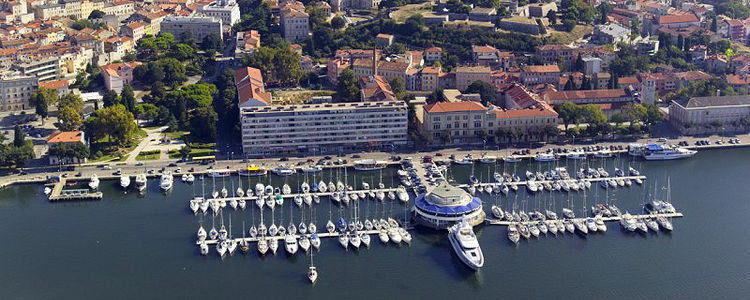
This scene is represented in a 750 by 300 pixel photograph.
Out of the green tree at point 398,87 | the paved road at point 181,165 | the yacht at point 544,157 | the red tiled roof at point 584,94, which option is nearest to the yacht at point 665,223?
the yacht at point 544,157

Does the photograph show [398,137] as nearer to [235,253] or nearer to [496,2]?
[235,253]

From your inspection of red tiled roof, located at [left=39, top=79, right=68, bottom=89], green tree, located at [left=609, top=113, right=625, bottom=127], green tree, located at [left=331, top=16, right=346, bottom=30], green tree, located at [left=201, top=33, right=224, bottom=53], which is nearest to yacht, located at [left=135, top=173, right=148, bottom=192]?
red tiled roof, located at [left=39, top=79, right=68, bottom=89]

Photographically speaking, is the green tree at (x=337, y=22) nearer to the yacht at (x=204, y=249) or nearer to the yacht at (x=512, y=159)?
the yacht at (x=512, y=159)

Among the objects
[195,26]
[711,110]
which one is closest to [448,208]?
[711,110]

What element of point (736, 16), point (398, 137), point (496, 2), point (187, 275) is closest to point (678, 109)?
point (398, 137)

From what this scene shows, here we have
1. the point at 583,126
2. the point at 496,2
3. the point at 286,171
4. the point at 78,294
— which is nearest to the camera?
the point at 78,294

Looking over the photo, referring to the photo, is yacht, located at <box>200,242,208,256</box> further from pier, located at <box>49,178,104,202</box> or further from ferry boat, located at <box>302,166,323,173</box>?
ferry boat, located at <box>302,166,323,173</box>
